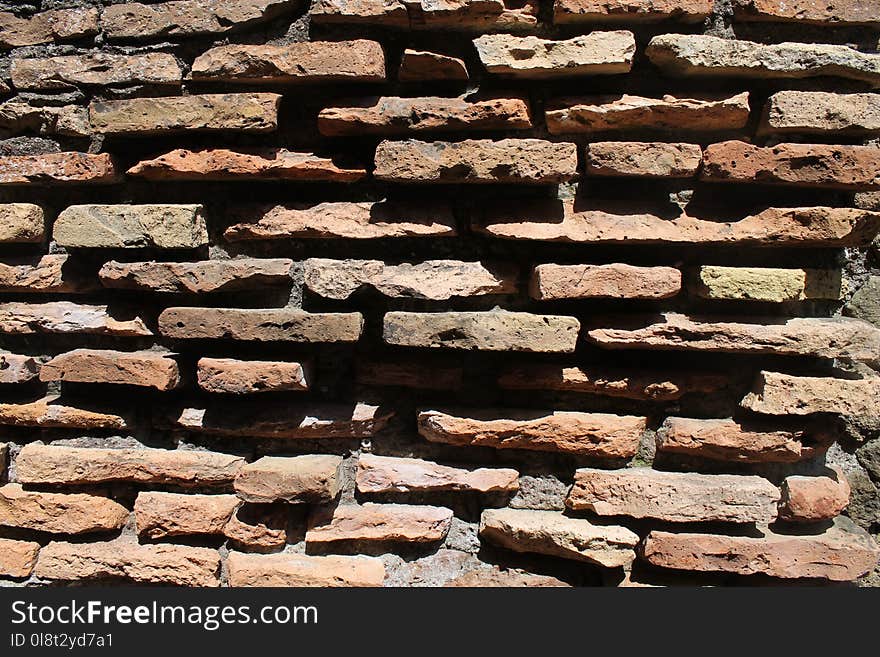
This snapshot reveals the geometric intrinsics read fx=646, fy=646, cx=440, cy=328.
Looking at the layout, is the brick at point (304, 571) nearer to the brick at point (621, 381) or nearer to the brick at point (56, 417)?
the brick at point (56, 417)

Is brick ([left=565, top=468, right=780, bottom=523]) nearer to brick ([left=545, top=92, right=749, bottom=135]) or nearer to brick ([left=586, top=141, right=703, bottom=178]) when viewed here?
brick ([left=586, top=141, right=703, bottom=178])

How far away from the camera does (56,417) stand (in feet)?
5.22

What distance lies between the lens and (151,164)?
1.48m

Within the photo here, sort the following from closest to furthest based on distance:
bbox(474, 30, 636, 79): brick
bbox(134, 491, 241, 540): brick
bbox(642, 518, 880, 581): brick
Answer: bbox(474, 30, 636, 79): brick → bbox(642, 518, 880, 581): brick → bbox(134, 491, 241, 540): brick

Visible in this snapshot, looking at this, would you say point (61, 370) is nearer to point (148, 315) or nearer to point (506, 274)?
point (148, 315)

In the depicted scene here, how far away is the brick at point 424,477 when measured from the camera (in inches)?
59.7

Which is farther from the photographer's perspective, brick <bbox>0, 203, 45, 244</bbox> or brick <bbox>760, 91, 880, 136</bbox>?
brick <bbox>0, 203, 45, 244</bbox>

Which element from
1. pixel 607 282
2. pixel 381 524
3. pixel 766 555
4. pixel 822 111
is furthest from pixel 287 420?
pixel 822 111

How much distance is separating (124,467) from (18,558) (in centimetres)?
36

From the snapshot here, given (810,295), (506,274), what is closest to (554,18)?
(506,274)

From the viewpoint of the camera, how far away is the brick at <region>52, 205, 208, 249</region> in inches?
58.6

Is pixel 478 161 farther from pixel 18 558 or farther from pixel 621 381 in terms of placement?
pixel 18 558

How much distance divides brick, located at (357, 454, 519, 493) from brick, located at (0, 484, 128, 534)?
2.06 feet

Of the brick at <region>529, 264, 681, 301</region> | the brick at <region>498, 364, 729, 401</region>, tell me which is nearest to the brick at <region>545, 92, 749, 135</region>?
the brick at <region>529, 264, 681, 301</region>
